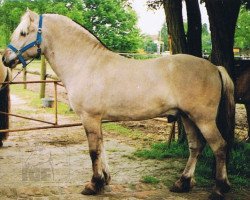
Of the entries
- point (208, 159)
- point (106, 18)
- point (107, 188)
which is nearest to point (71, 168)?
point (107, 188)

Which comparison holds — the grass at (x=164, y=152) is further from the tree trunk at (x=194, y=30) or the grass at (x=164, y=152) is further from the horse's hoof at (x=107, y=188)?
the tree trunk at (x=194, y=30)

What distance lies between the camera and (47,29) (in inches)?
165

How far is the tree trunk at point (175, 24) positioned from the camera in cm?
608

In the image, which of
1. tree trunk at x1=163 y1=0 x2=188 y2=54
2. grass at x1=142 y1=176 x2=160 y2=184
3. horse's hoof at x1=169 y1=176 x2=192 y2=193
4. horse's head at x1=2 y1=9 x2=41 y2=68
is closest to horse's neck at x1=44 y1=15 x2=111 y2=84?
horse's head at x1=2 y1=9 x2=41 y2=68

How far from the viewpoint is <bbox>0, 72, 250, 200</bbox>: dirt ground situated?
4.18m

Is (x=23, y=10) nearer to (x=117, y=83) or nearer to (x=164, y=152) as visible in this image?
(x=164, y=152)

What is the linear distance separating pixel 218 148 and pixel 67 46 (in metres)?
2.24

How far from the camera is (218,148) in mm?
3971

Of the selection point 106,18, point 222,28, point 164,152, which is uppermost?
point 106,18

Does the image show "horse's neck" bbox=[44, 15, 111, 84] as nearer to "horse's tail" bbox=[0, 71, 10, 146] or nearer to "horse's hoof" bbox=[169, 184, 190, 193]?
"horse's hoof" bbox=[169, 184, 190, 193]

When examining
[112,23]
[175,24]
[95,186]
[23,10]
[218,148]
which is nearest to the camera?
[218,148]

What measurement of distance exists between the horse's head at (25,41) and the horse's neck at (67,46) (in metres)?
0.12

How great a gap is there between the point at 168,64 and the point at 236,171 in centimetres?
211

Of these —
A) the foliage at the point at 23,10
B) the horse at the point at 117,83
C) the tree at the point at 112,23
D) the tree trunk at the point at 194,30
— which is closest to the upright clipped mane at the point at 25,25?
the horse at the point at 117,83
